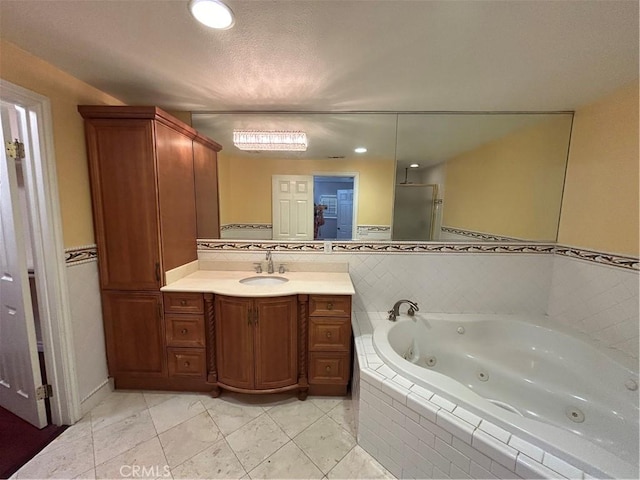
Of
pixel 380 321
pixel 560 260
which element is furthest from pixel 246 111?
pixel 560 260

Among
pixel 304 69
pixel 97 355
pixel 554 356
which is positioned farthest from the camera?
pixel 554 356

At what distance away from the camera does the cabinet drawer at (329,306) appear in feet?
5.93

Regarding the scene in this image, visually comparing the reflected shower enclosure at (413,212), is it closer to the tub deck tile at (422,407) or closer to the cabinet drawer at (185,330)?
the tub deck tile at (422,407)

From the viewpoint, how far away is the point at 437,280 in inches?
90.4

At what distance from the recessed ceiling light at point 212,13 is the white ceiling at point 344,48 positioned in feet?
0.13

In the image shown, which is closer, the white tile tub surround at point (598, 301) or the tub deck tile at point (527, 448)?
the tub deck tile at point (527, 448)

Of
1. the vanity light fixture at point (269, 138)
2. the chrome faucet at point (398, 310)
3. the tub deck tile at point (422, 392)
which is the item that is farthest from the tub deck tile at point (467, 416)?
the vanity light fixture at point (269, 138)

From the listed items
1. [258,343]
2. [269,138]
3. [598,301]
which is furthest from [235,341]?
[598,301]

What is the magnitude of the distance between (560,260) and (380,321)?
1628mm

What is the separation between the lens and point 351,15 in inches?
41.7

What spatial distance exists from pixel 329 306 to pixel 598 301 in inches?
77.6

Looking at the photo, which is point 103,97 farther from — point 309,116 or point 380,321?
point 380,321

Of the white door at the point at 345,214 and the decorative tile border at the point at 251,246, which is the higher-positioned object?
the white door at the point at 345,214

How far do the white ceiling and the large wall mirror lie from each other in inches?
14.0
